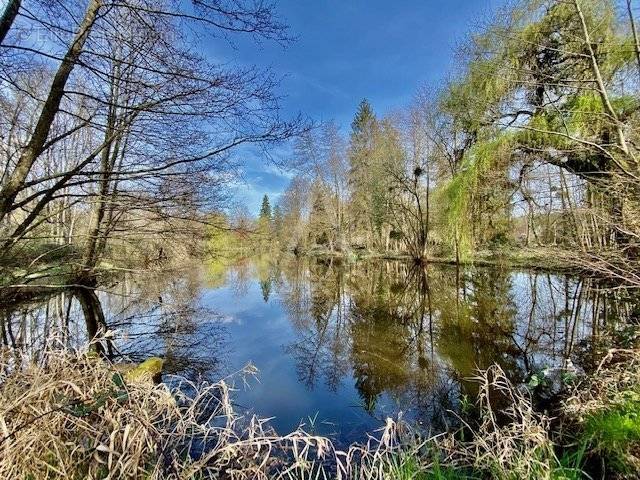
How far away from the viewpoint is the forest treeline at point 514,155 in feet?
17.5

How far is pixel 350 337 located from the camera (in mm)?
7688

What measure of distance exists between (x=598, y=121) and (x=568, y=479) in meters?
9.80

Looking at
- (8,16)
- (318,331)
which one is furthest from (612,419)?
(318,331)

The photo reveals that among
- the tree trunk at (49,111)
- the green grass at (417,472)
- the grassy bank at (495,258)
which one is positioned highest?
the tree trunk at (49,111)

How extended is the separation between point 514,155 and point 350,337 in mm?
9060

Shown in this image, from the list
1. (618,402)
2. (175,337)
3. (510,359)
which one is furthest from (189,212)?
(510,359)

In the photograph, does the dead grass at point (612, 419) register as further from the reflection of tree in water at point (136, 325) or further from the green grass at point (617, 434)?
the reflection of tree in water at point (136, 325)

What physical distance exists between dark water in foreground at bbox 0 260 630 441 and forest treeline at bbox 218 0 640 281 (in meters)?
1.84

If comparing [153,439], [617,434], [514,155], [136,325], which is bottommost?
[136,325]

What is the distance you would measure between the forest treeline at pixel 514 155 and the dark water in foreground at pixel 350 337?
1838 millimetres

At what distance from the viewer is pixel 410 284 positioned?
46.5 ft

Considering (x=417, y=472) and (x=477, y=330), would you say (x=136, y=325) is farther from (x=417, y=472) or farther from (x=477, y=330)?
(x=417, y=472)

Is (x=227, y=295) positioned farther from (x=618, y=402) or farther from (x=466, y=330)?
(x=618, y=402)

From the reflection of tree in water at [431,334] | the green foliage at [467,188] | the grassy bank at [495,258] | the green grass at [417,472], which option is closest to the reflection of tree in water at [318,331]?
the reflection of tree in water at [431,334]
